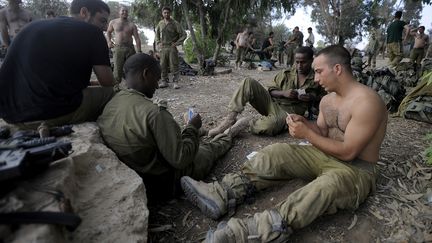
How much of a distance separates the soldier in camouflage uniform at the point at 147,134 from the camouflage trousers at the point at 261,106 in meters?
1.18

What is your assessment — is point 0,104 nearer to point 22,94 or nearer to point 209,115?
point 22,94

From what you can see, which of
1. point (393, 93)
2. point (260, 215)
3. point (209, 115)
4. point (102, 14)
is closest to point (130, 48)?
point (209, 115)

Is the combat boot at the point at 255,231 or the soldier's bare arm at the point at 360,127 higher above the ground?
the soldier's bare arm at the point at 360,127

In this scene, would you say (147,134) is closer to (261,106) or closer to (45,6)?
(261,106)

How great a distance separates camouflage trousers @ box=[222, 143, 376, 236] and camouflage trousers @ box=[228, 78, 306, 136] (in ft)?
4.26

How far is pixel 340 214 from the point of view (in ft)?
8.07

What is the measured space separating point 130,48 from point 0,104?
4.93 m

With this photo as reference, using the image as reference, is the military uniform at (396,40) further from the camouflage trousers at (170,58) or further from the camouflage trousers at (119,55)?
the camouflage trousers at (119,55)

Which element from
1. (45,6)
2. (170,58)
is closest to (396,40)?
(170,58)

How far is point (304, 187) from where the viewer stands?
2.23 meters

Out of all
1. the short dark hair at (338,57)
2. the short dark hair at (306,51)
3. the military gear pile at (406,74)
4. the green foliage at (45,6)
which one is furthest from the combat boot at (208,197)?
the green foliage at (45,6)

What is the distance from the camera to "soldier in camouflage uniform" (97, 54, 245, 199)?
7.79ft

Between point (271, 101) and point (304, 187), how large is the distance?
215cm

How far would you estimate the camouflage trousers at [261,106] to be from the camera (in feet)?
13.0
